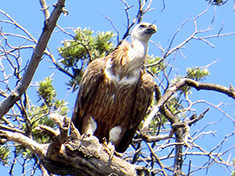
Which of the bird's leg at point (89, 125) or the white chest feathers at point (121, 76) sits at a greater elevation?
the white chest feathers at point (121, 76)

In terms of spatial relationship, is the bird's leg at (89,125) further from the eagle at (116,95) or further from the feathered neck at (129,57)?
the feathered neck at (129,57)

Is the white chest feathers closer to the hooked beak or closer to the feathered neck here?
the feathered neck

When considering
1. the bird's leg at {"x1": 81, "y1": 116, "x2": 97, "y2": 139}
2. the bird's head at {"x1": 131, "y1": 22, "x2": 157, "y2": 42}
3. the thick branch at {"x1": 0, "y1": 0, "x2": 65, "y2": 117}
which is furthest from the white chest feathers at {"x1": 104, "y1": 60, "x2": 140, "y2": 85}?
the thick branch at {"x1": 0, "y1": 0, "x2": 65, "y2": 117}

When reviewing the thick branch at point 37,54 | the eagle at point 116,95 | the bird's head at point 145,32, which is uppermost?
the bird's head at point 145,32

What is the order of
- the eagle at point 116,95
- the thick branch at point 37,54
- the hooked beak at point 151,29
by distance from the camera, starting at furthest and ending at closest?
the hooked beak at point 151,29
the eagle at point 116,95
the thick branch at point 37,54

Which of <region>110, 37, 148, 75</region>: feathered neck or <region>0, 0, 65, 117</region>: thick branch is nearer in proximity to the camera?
<region>0, 0, 65, 117</region>: thick branch

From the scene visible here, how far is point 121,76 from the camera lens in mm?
5977

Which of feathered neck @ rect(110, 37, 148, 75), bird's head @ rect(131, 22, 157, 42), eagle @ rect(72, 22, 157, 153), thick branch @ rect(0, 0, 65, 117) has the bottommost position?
thick branch @ rect(0, 0, 65, 117)

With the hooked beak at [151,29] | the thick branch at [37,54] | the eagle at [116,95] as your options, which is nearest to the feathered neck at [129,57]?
the eagle at [116,95]

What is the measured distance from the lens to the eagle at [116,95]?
5898 millimetres

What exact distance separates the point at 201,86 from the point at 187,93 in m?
1.01

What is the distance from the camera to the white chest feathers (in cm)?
593

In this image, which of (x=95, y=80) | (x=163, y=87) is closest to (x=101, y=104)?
(x=95, y=80)

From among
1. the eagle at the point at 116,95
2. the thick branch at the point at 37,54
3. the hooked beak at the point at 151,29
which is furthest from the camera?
the hooked beak at the point at 151,29
